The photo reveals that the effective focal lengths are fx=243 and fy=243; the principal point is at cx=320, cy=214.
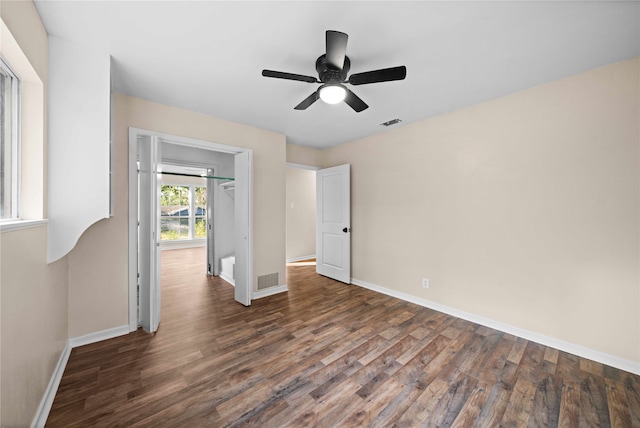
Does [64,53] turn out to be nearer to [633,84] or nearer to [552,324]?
[633,84]

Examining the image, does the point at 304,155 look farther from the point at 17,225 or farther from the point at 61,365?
the point at 61,365

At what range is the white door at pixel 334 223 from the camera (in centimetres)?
418

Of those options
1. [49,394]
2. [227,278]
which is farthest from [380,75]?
[227,278]

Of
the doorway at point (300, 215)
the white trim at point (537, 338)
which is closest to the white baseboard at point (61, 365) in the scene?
the white trim at point (537, 338)

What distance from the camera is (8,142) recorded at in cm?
142

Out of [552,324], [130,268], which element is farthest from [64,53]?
[552,324]

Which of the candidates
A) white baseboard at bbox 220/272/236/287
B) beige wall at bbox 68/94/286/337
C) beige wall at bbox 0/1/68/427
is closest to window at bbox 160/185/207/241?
white baseboard at bbox 220/272/236/287

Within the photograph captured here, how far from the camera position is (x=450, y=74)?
216 centimetres

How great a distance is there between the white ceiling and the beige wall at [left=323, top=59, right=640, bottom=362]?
30cm

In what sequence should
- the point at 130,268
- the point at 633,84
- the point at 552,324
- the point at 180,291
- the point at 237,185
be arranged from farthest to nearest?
the point at 180,291 → the point at 237,185 → the point at 130,268 → the point at 552,324 → the point at 633,84

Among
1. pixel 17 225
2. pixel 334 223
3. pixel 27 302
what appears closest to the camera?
pixel 17 225

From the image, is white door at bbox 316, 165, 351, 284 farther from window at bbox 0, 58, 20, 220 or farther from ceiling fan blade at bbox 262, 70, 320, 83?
window at bbox 0, 58, 20, 220

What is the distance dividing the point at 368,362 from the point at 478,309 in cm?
159

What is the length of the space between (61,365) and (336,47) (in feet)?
10.2
